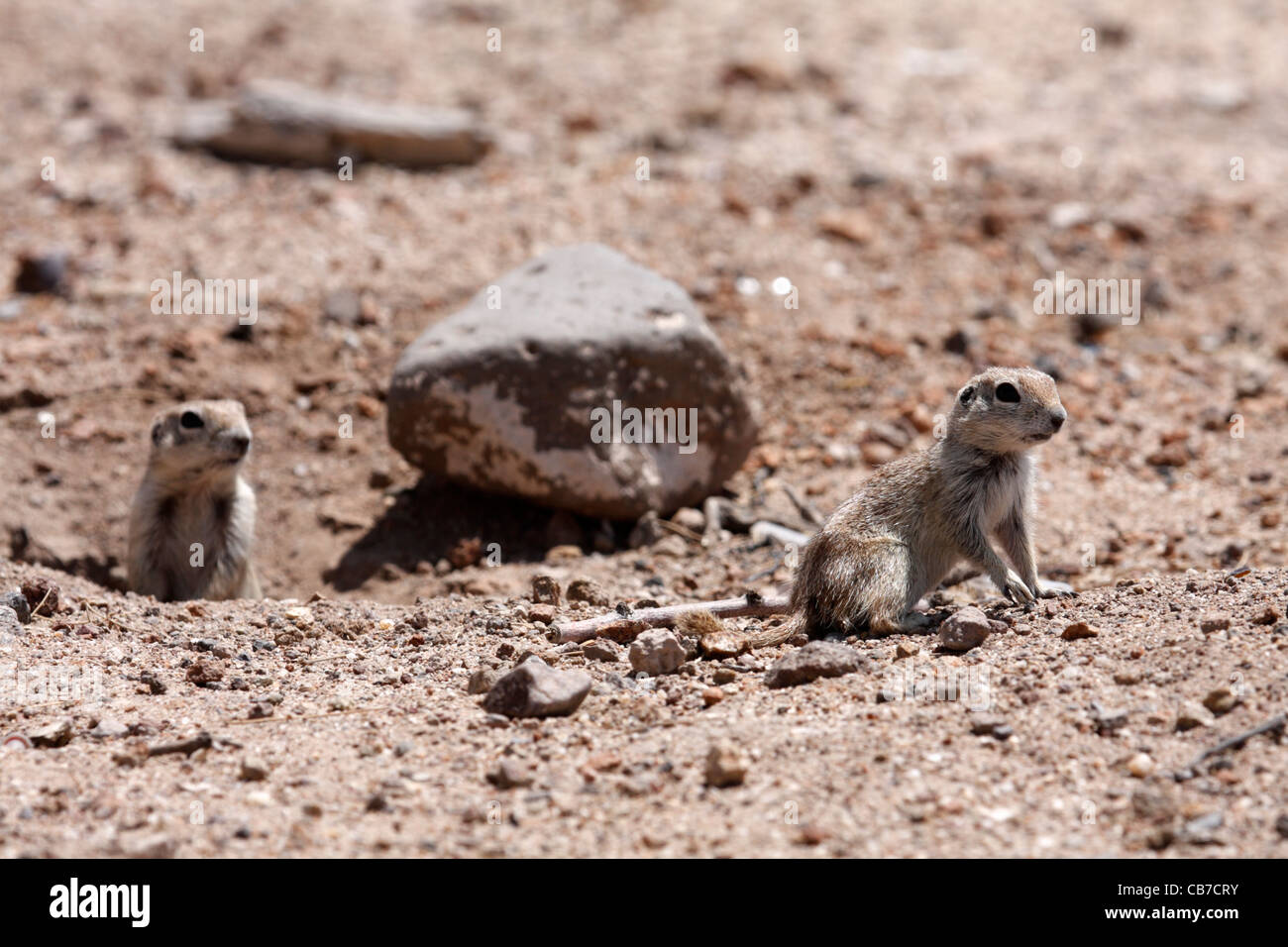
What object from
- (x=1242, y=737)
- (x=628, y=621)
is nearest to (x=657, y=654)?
(x=628, y=621)

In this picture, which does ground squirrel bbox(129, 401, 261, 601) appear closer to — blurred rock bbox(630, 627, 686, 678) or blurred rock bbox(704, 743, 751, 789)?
blurred rock bbox(630, 627, 686, 678)

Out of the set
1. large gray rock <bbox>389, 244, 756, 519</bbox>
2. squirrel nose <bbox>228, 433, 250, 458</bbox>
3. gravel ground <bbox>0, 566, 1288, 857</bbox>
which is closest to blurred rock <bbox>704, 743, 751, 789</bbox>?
gravel ground <bbox>0, 566, 1288, 857</bbox>

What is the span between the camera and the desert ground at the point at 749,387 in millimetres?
4426

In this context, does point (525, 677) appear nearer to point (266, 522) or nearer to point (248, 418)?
point (266, 522)

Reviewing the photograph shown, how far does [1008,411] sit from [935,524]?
605 millimetres

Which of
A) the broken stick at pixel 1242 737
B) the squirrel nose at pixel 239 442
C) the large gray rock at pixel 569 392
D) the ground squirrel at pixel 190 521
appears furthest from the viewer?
the large gray rock at pixel 569 392

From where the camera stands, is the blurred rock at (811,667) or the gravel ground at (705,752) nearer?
the gravel ground at (705,752)

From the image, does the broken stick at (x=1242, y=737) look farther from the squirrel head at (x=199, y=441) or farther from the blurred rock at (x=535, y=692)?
the squirrel head at (x=199, y=441)

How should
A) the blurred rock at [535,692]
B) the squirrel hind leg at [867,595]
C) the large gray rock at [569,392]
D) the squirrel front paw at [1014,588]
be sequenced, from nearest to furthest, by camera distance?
the blurred rock at [535,692] → the squirrel hind leg at [867,595] → the squirrel front paw at [1014,588] → the large gray rock at [569,392]

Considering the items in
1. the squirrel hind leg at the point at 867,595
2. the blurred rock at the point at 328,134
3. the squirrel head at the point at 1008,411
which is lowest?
the squirrel hind leg at the point at 867,595

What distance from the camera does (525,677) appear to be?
506cm

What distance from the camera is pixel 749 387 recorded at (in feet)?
31.8

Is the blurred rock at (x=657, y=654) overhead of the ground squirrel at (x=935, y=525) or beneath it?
beneath

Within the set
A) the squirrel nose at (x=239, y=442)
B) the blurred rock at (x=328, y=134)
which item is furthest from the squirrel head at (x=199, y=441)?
the blurred rock at (x=328, y=134)
